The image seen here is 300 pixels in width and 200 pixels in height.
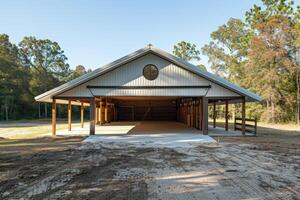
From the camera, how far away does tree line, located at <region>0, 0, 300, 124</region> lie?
25.5m

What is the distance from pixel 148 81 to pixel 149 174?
25.3 ft

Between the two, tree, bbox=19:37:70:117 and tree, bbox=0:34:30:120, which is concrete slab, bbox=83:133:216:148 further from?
tree, bbox=19:37:70:117

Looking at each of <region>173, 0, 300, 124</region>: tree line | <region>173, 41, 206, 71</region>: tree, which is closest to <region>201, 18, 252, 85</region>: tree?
<region>173, 0, 300, 124</region>: tree line

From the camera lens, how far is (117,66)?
12.5 meters

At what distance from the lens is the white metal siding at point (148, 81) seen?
12.6 m

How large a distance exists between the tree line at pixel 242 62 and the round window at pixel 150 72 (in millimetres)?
17406

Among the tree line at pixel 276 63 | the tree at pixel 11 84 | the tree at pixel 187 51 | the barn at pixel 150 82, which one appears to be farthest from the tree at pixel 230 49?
the tree at pixel 11 84

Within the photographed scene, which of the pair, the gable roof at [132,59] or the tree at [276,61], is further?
the tree at [276,61]

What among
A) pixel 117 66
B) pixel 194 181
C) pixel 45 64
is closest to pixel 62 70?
pixel 45 64

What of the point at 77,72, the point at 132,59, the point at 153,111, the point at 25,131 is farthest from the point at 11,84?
the point at 132,59

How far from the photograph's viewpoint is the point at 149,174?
17.9 feet

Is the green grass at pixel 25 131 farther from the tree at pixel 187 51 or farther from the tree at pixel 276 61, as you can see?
the tree at pixel 187 51

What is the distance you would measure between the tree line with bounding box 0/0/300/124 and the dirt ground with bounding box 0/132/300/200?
20.1 meters

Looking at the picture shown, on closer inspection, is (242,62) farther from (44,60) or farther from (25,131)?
(44,60)
